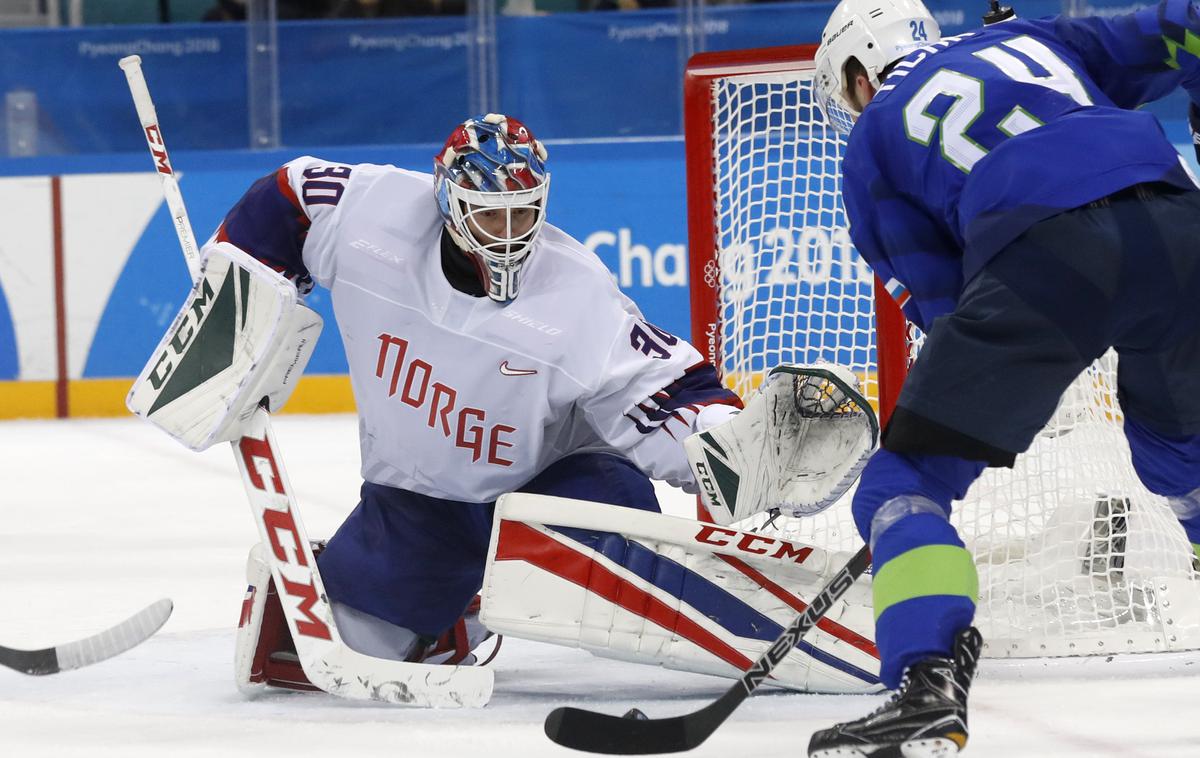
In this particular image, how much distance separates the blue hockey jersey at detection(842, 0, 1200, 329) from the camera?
192 cm

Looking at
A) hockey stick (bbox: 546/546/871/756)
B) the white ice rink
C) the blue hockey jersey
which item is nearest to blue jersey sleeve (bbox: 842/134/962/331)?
the blue hockey jersey

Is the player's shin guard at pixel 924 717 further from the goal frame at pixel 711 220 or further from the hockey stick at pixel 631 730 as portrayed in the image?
the goal frame at pixel 711 220

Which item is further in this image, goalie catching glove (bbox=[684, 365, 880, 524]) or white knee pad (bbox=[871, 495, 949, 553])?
goalie catching glove (bbox=[684, 365, 880, 524])

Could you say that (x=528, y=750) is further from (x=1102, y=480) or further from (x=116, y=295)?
(x=116, y=295)

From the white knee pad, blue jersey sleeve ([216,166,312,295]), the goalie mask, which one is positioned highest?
the goalie mask

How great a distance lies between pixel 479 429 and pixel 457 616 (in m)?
0.35

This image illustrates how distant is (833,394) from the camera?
8.08 feet

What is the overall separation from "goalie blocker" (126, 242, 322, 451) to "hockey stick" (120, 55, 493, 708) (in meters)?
0.07

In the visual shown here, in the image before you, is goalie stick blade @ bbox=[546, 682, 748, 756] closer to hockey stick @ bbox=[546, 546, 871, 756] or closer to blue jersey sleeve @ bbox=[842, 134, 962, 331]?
hockey stick @ bbox=[546, 546, 871, 756]

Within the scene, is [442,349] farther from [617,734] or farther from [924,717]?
[924,717]

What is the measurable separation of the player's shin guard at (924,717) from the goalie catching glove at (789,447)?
22.1 inches

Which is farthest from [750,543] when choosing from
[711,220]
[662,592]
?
[711,220]

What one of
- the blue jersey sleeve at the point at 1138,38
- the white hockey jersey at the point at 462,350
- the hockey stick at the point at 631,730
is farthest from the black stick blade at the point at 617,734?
the blue jersey sleeve at the point at 1138,38

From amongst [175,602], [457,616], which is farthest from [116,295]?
[457,616]
